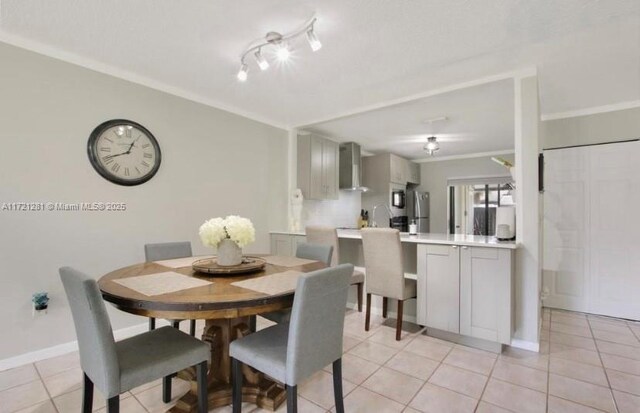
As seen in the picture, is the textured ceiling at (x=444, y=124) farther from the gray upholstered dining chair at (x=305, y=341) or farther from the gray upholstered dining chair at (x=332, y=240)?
the gray upholstered dining chair at (x=305, y=341)

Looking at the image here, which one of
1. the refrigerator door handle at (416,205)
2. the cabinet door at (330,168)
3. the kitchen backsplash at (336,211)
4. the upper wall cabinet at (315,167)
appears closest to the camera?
the upper wall cabinet at (315,167)

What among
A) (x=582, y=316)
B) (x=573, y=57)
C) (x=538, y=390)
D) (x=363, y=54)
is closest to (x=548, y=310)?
(x=582, y=316)

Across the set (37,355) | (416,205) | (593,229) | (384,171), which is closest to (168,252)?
(37,355)

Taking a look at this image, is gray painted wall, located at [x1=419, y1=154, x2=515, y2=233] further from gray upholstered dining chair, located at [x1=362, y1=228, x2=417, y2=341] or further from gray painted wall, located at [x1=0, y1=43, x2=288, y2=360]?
gray painted wall, located at [x1=0, y1=43, x2=288, y2=360]

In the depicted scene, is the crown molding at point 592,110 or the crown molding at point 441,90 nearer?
the crown molding at point 441,90

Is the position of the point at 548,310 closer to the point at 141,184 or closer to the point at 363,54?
the point at 363,54

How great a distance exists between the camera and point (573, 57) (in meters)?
2.41

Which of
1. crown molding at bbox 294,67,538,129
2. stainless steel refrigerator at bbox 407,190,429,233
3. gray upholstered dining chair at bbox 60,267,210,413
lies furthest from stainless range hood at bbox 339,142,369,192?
gray upholstered dining chair at bbox 60,267,210,413

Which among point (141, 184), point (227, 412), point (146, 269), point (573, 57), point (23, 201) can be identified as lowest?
point (227, 412)

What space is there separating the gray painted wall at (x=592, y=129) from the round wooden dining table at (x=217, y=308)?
343cm

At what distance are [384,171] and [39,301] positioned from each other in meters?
5.01

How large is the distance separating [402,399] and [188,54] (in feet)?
9.50

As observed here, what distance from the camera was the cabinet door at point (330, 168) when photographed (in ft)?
15.1

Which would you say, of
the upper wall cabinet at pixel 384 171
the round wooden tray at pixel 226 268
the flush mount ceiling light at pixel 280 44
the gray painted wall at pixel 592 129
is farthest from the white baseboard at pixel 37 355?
the gray painted wall at pixel 592 129
